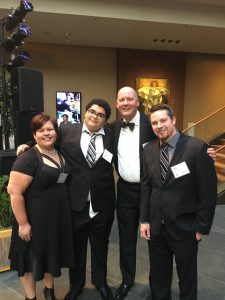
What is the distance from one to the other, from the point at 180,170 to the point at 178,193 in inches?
5.7

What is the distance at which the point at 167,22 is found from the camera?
651 cm

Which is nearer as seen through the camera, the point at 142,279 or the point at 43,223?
the point at 43,223

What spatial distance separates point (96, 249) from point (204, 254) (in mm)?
1415

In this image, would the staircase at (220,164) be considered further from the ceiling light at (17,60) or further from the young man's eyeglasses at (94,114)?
the young man's eyeglasses at (94,114)

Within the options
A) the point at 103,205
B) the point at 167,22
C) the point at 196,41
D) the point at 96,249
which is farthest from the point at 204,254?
the point at 196,41

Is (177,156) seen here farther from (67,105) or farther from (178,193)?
(67,105)

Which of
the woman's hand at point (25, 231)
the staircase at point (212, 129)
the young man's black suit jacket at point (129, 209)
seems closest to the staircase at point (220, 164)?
the staircase at point (212, 129)

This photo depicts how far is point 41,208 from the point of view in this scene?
178 cm

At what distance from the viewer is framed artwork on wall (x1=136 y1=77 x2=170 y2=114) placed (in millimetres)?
9477

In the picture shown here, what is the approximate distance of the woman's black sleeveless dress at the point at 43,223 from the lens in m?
1.74

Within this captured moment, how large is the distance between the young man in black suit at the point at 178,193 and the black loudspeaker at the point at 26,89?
2.07 metres

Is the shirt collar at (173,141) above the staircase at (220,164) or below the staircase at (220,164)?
above

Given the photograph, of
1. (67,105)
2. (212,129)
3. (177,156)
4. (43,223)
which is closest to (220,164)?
(212,129)

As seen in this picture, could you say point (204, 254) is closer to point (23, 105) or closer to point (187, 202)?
point (187, 202)
